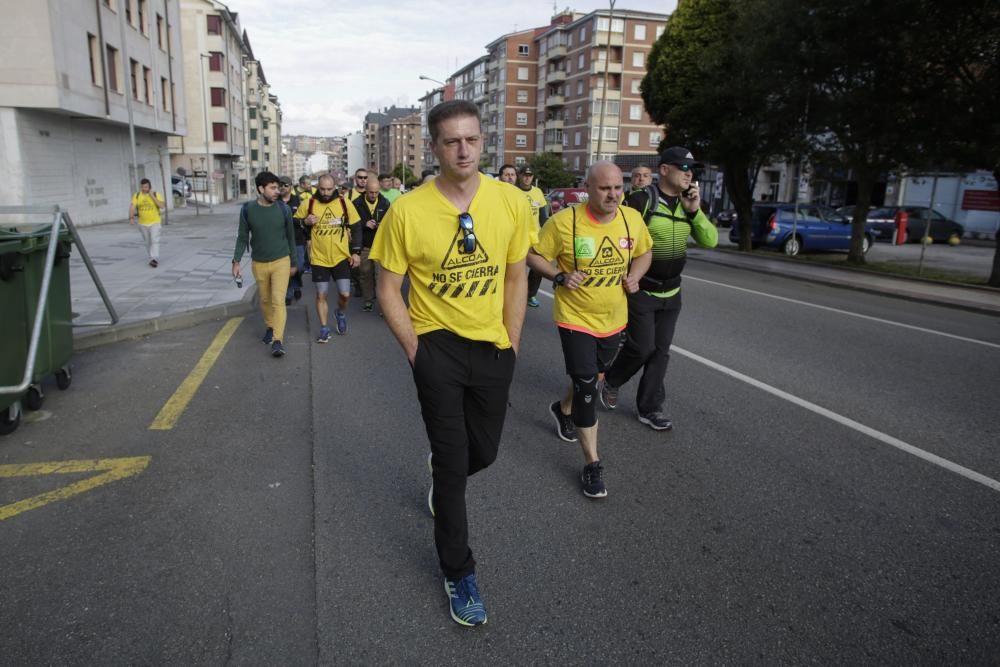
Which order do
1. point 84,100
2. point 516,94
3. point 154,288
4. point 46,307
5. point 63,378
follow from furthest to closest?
point 516,94 → point 84,100 → point 154,288 → point 63,378 → point 46,307

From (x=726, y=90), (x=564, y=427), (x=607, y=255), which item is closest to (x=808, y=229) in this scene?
(x=726, y=90)

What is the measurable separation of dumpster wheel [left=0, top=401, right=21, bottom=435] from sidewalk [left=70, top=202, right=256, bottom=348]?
2.80 metres

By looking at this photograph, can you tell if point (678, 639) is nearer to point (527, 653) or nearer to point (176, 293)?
point (527, 653)

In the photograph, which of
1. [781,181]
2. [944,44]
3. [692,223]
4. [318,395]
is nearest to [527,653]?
[692,223]

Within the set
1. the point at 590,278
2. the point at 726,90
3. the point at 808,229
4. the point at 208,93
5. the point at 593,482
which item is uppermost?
the point at 208,93

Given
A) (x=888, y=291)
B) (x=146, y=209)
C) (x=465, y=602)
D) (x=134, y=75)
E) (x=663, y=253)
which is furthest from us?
(x=134, y=75)

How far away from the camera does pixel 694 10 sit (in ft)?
76.7

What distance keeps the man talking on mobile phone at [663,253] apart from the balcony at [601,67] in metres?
66.9

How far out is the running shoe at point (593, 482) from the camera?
12.9 ft

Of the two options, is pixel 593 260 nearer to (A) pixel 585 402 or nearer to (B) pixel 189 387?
(A) pixel 585 402

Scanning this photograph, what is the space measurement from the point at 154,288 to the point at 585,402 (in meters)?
9.77

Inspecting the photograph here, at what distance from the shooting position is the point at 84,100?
24172 mm

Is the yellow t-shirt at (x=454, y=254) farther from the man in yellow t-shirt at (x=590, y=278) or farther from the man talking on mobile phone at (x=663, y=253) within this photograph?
the man talking on mobile phone at (x=663, y=253)

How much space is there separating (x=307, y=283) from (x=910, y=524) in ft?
38.7
